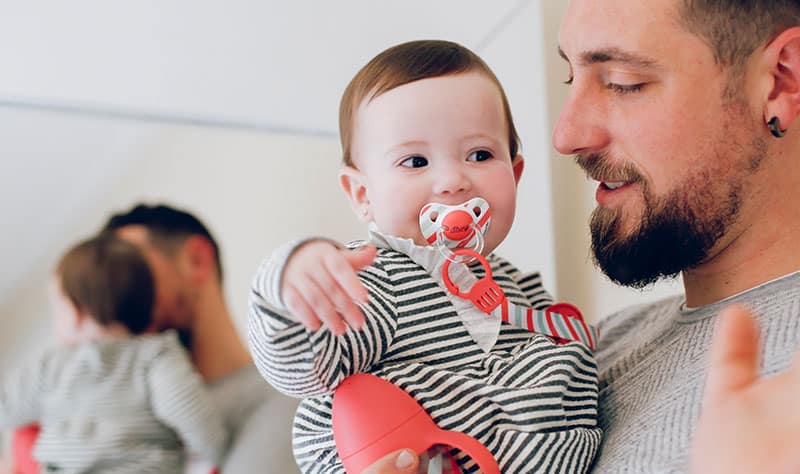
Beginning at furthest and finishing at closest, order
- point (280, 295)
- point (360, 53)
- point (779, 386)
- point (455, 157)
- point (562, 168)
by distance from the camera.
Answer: point (360, 53) < point (562, 168) < point (455, 157) < point (280, 295) < point (779, 386)

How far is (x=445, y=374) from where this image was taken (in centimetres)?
73

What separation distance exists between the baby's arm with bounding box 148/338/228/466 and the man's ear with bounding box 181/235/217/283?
218mm

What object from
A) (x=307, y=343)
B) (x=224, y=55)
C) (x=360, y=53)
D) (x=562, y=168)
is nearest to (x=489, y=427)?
(x=307, y=343)

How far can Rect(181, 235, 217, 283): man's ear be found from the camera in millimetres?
1706

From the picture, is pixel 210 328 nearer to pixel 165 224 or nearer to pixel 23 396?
pixel 165 224

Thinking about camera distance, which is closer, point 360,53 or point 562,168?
point 562,168

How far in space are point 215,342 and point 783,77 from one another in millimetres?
1225

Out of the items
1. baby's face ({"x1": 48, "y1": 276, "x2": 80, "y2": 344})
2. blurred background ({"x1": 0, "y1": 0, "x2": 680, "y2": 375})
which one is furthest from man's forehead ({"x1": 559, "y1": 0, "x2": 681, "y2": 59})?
baby's face ({"x1": 48, "y1": 276, "x2": 80, "y2": 344})

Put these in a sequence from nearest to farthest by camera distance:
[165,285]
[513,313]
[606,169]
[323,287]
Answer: [323,287] → [513,313] → [606,169] → [165,285]

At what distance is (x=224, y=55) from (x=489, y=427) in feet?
4.35

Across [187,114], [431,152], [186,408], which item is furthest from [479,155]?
[187,114]

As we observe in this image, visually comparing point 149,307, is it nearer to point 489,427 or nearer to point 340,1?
point 340,1

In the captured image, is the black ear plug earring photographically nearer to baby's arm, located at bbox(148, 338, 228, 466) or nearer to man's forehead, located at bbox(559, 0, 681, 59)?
man's forehead, located at bbox(559, 0, 681, 59)

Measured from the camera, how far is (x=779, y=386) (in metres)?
0.46
